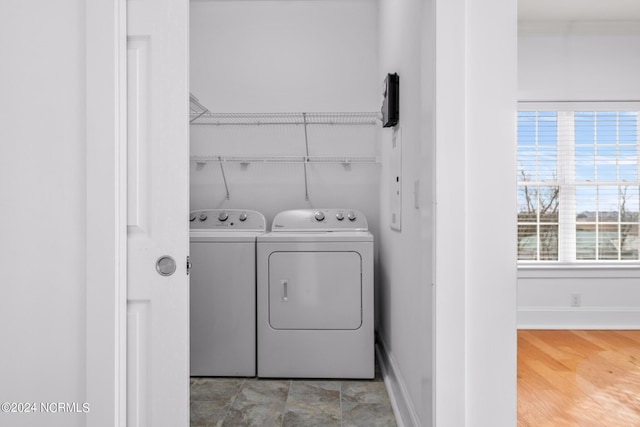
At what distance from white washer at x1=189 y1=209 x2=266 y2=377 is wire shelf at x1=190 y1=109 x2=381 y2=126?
3.58ft

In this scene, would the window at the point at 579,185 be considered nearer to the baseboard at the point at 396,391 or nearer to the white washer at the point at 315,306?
the baseboard at the point at 396,391

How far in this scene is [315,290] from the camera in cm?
230

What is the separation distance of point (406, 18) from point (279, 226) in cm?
156

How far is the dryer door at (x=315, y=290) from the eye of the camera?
2297 mm

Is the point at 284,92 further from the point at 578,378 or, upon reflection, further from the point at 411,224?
the point at 578,378

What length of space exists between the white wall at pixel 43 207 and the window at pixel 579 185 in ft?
11.4

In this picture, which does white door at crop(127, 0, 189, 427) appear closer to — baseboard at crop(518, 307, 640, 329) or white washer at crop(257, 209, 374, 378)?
white washer at crop(257, 209, 374, 378)

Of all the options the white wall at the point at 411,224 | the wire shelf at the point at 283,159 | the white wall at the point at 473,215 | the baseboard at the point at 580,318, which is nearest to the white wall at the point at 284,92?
the wire shelf at the point at 283,159

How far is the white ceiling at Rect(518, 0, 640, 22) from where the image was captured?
3.14 m

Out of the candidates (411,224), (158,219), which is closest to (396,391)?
(411,224)

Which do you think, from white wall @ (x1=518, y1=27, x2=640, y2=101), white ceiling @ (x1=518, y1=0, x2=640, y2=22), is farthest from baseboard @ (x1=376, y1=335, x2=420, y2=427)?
white ceiling @ (x1=518, y1=0, x2=640, y2=22)

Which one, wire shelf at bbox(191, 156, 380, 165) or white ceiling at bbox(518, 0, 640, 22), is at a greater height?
white ceiling at bbox(518, 0, 640, 22)

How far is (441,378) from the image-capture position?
3.70 feet

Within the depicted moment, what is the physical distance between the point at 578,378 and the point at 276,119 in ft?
8.64
